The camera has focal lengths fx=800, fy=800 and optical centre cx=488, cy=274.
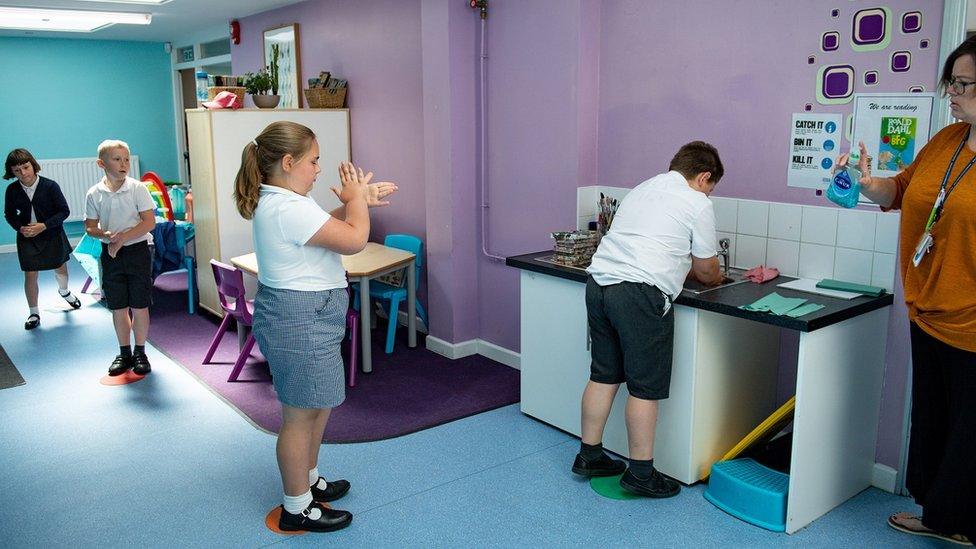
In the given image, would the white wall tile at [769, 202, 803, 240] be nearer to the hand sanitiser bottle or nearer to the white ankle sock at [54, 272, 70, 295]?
the hand sanitiser bottle

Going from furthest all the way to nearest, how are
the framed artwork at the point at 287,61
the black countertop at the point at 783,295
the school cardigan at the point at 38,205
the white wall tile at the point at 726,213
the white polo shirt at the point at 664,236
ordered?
the framed artwork at the point at 287,61, the school cardigan at the point at 38,205, the white wall tile at the point at 726,213, the white polo shirt at the point at 664,236, the black countertop at the point at 783,295

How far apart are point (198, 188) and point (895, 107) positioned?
14.7 feet

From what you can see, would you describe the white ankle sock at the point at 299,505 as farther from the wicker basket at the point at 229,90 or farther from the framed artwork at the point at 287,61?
the framed artwork at the point at 287,61

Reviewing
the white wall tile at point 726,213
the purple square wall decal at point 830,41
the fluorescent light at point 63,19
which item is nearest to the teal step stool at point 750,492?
the white wall tile at point 726,213

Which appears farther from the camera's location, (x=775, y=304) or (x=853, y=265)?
(x=853, y=265)

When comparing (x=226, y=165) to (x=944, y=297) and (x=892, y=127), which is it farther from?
(x=944, y=297)

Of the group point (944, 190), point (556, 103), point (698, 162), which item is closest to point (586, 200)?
point (556, 103)

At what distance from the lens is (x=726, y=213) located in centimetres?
347

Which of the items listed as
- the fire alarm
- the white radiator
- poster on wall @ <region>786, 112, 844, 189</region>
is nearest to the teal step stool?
poster on wall @ <region>786, 112, 844, 189</region>

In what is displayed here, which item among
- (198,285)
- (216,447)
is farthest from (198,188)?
(216,447)

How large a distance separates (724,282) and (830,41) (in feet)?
3.26

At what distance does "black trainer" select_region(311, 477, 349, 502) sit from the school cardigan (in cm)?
342

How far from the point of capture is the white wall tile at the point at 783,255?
324cm

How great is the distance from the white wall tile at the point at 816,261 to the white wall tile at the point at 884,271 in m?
0.17
